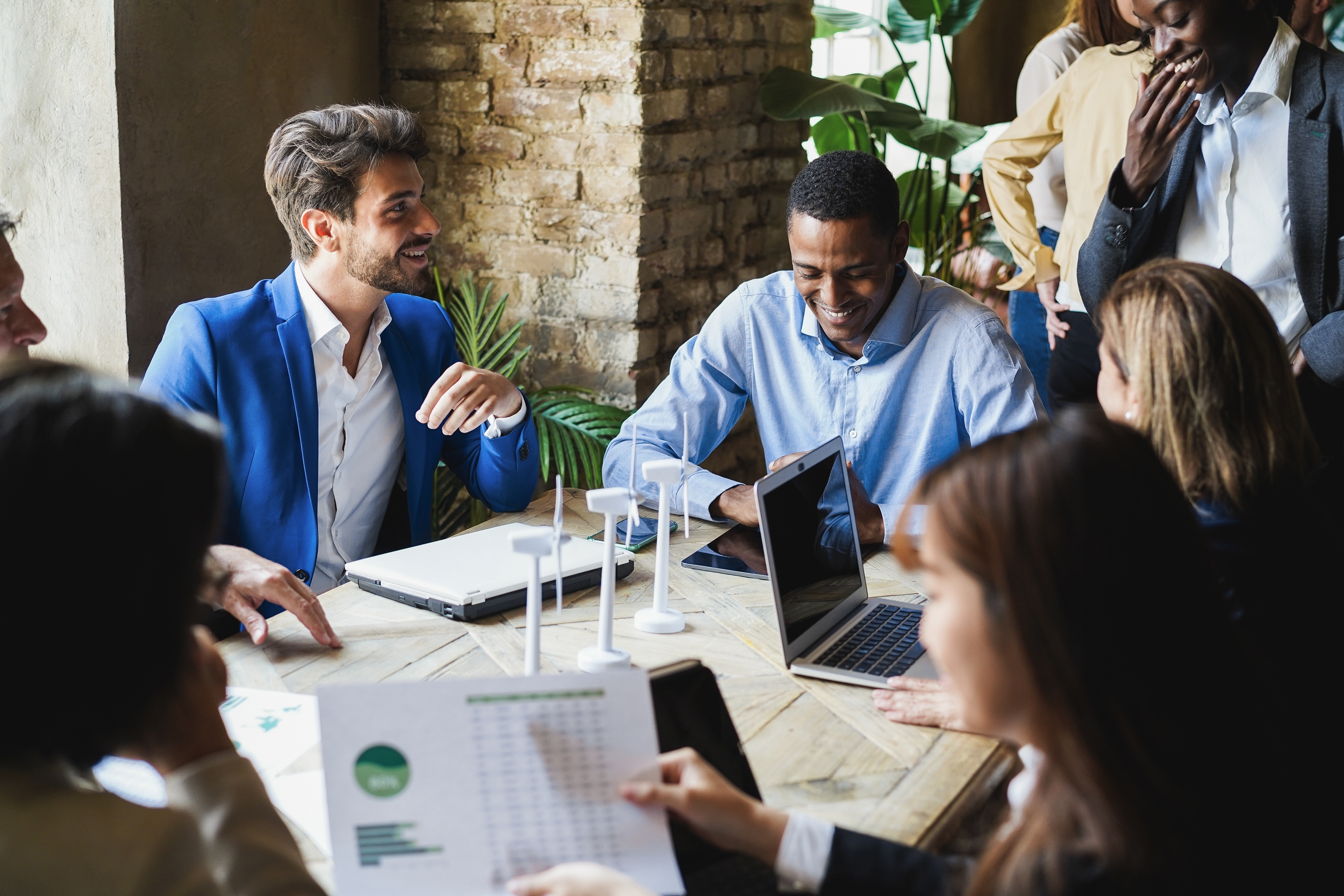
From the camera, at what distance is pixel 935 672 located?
1559mm

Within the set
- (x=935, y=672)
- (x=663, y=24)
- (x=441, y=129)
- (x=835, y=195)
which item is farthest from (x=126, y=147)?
(x=935, y=672)

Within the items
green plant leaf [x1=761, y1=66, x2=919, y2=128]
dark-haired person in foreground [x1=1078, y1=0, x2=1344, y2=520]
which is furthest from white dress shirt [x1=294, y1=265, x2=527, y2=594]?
green plant leaf [x1=761, y1=66, x2=919, y2=128]

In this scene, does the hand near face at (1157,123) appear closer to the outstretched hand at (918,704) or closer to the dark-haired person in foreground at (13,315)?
the outstretched hand at (918,704)

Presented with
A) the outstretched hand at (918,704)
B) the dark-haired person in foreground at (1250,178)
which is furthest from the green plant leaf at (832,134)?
the outstretched hand at (918,704)

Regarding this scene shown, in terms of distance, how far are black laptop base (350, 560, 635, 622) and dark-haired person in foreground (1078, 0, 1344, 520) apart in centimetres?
128

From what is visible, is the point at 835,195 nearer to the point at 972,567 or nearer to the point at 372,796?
the point at 972,567

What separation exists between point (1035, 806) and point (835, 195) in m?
1.46

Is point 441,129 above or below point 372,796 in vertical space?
above

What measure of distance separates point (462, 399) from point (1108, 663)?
4.57ft

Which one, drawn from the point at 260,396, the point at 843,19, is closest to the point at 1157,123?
the point at 260,396

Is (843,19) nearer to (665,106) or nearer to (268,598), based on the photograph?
(665,106)

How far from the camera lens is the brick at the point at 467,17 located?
3.24 metres

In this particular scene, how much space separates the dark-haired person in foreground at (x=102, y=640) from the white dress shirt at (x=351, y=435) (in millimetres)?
1245

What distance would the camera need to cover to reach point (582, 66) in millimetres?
3154
